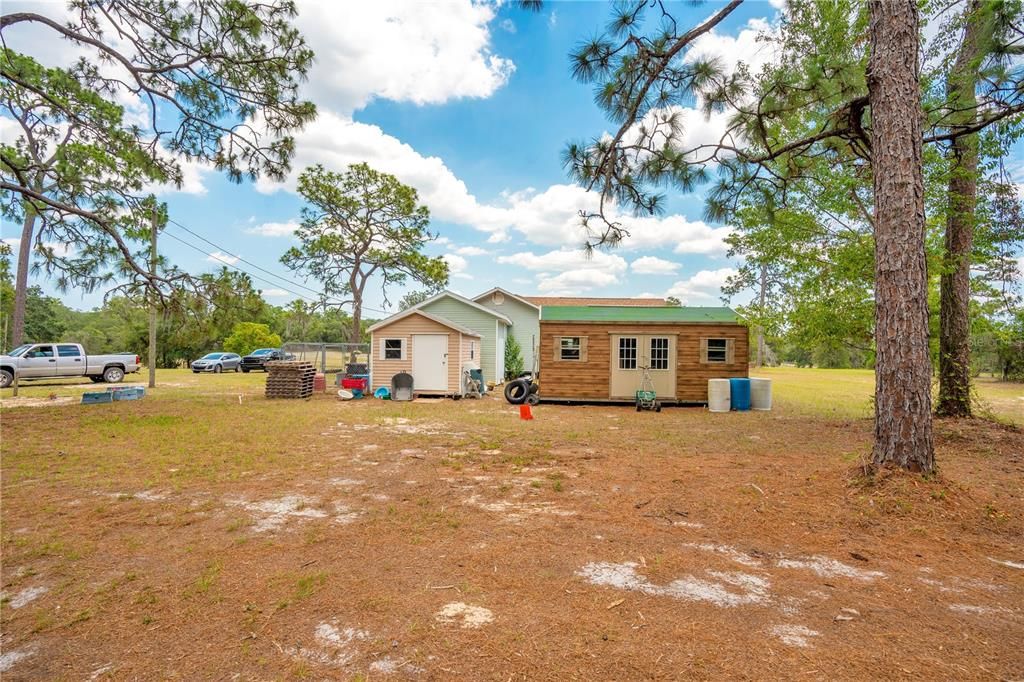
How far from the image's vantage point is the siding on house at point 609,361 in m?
13.2

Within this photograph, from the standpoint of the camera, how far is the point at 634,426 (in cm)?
945

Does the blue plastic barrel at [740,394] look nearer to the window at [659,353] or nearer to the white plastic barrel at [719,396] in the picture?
the white plastic barrel at [719,396]

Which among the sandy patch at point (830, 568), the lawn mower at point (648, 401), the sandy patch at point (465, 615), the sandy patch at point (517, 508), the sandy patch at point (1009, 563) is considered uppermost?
the lawn mower at point (648, 401)

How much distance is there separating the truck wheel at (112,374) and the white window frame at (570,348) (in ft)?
56.7

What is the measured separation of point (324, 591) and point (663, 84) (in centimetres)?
677

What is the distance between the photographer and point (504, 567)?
301 centimetres

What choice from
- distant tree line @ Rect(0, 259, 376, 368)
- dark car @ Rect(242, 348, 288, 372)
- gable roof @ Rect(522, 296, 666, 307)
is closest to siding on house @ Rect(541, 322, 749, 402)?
distant tree line @ Rect(0, 259, 376, 368)

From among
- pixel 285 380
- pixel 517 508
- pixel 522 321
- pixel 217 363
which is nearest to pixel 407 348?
pixel 285 380

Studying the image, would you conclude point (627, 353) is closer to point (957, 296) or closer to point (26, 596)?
point (957, 296)

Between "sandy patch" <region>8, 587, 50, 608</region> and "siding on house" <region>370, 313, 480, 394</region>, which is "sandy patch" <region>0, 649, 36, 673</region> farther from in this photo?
"siding on house" <region>370, 313, 480, 394</region>

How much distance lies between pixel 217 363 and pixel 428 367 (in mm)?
17618

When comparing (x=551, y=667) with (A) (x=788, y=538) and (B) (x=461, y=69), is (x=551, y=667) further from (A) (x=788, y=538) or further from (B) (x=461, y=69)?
(B) (x=461, y=69)

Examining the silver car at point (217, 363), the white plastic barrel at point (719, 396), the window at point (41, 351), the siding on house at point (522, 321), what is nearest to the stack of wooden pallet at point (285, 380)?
the window at point (41, 351)

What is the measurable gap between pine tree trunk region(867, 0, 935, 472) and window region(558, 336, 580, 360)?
9.38 meters
